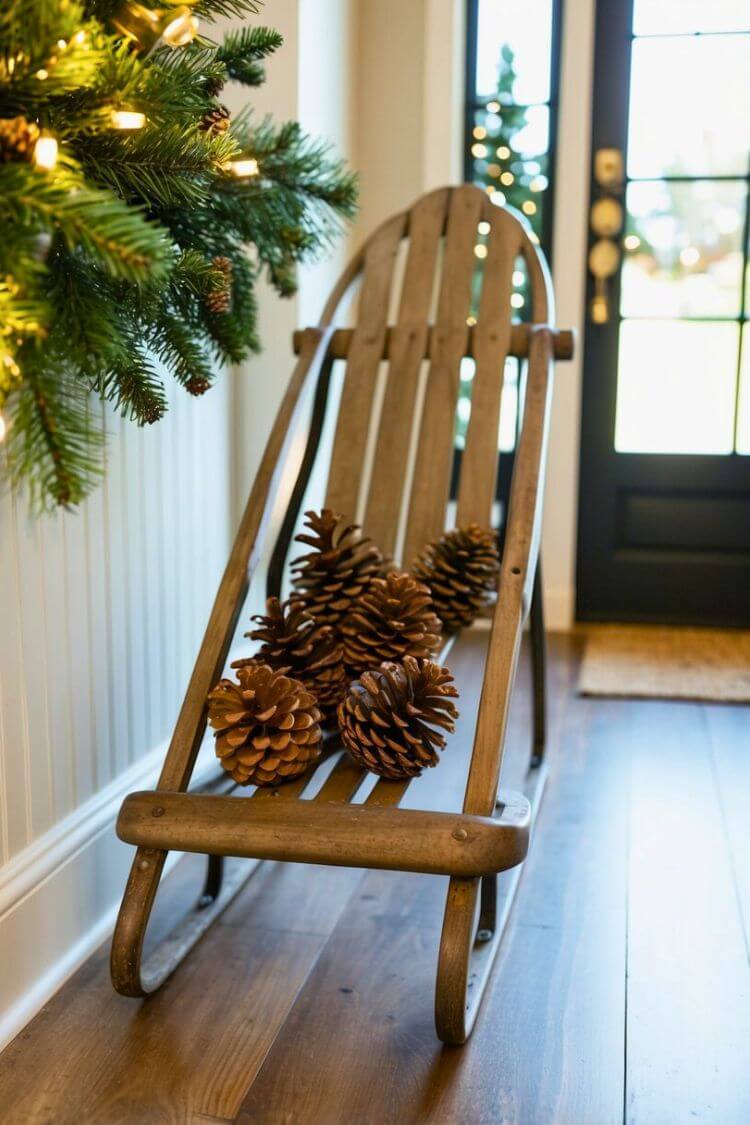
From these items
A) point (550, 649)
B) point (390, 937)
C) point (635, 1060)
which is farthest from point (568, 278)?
point (635, 1060)

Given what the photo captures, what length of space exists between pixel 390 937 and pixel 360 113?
239 cm

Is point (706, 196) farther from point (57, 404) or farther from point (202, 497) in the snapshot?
point (57, 404)

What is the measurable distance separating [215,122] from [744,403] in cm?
234

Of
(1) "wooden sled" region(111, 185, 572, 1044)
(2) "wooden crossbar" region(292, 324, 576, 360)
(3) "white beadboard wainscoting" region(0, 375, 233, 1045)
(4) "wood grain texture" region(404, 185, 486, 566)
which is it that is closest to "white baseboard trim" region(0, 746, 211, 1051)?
(3) "white beadboard wainscoting" region(0, 375, 233, 1045)

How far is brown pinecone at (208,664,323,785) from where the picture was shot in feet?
4.74

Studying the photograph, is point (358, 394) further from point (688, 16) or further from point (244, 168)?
point (688, 16)

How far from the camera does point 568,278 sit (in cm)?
329

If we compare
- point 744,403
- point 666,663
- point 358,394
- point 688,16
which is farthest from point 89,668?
point 688,16

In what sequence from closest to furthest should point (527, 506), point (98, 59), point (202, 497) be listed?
point (98, 59)
point (527, 506)
point (202, 497)

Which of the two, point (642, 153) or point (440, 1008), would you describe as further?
point (642, 153)

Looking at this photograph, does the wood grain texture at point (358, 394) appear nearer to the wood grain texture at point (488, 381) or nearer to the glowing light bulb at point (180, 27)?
the wood grain texture at point (488, 381)

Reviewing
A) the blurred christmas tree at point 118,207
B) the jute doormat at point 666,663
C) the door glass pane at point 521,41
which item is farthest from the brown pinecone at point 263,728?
the door glass pane at point 521,41

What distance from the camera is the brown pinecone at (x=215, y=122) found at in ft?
4.33

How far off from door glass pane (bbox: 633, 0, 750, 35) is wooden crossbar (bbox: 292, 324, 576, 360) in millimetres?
1714
